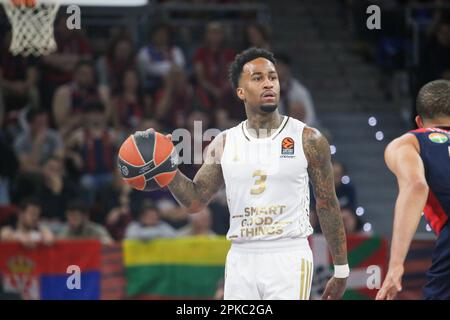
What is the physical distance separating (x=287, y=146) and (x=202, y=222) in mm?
4079

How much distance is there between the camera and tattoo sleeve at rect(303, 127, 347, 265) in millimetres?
6734

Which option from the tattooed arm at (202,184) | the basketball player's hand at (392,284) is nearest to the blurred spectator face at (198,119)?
the tattooed arm at (202,184)

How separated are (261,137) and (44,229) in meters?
4.44

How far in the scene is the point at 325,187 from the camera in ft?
22.2

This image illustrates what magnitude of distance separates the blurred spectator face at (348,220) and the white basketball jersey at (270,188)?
4.03 metres

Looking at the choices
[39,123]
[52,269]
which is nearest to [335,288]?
[52,269]

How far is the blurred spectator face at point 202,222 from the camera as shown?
1063 cm

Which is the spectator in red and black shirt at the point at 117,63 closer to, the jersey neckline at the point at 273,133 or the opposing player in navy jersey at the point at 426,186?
the jersey neckline at the point at 273,133

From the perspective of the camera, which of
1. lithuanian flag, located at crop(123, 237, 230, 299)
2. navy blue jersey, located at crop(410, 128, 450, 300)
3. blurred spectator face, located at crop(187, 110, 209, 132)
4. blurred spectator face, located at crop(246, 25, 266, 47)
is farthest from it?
blurred spectator face, located at crop(246, 25, 266, 47)

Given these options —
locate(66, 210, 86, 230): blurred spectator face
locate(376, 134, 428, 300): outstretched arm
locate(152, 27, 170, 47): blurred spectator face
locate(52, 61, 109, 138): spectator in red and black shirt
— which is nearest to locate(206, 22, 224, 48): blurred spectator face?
locate(152, 27, 170, 47): blurred spectator face

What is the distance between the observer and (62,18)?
39.0 ft

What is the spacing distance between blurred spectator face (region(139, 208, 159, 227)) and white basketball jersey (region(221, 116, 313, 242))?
3.99 metres

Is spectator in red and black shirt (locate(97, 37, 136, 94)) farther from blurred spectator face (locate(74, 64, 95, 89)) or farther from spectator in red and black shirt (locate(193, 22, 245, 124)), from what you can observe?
spectator in red and black shirt (locate(193, 22, 245, 124))

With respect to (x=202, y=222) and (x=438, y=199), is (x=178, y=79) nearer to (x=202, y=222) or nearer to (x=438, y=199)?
(x=202, y=222)
